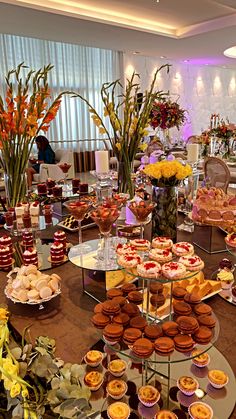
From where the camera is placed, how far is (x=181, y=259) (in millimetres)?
1162

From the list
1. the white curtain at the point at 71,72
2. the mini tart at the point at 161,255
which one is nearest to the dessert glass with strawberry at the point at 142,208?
the mini tart at the point at 161,255

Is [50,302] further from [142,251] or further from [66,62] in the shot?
[66,62]

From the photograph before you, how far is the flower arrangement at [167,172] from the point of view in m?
1.65

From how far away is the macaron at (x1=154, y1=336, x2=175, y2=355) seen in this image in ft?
3.04

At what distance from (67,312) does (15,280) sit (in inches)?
9.8

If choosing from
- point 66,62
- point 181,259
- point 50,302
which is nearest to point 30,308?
point 50,302

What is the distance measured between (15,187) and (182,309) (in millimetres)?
1472

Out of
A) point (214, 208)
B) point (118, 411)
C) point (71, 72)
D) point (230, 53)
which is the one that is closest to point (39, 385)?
point (118, 411)

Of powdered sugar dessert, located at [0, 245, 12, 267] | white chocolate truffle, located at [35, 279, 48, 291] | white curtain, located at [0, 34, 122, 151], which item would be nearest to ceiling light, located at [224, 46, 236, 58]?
white curtain, located at [0, 34, 122, 151]

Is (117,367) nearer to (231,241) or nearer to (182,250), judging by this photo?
(182,250)

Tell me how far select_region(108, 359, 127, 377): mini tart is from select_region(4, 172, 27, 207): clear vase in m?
1.40

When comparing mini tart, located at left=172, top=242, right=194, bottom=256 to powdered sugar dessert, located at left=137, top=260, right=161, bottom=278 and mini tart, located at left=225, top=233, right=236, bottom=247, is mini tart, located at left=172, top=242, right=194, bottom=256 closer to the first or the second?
powdered sugar dessert, located at left=137, top=260, right=161, bottom=278

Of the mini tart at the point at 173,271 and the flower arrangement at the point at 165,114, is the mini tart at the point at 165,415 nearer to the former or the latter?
the mini tart at the point at 173,271

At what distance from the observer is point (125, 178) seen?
2.13 meters
